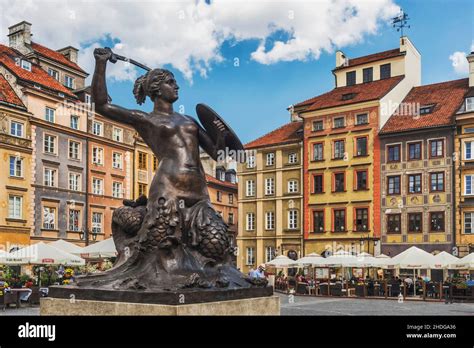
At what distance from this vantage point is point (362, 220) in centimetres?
4594

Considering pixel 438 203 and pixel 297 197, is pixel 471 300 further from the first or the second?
pixel 297 197

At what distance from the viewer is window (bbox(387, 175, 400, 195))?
1748 inches

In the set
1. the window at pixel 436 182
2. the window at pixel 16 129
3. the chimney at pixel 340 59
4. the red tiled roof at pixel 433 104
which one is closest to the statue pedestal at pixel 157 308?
the window at pixel 16 129

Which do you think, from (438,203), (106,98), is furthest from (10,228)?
(106,98)

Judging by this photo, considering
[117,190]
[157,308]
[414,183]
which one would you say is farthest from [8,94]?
[157,308]

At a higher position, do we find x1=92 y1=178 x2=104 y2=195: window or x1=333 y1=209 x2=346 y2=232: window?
x1=92 y1=178 x2=104 y2=195: window

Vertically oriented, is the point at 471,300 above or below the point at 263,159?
below

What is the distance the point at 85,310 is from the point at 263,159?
151ft

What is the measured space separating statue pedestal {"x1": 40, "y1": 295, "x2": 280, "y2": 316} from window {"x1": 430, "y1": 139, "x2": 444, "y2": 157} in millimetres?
37608

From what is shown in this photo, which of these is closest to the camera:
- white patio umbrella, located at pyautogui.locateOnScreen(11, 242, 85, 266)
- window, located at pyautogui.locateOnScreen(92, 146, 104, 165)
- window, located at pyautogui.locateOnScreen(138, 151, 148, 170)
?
white patio umbrella, located at pyautogui.locateOnScreen(11, 242, 85, 266)

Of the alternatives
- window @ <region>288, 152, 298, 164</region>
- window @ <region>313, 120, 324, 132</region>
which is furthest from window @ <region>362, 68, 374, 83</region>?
window @ <region>288, 152, 298, 164</region>

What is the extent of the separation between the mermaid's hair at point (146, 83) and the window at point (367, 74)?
44267 mm

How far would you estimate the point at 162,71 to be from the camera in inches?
303

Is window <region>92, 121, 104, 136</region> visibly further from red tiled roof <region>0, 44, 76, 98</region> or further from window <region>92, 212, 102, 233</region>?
window <region>92, 212, 102, 233</region>
